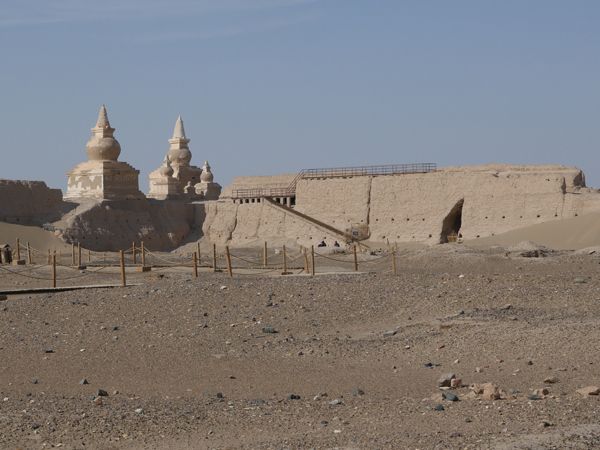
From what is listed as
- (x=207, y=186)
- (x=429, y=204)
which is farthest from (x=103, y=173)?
(x=429, y=204)

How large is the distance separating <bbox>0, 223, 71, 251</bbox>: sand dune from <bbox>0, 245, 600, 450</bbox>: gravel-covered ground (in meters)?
18.7

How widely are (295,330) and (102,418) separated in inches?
209

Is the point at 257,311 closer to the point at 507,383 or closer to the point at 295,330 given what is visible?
the point at 295,330

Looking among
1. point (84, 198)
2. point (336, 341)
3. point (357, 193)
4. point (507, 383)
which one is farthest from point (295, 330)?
point (84, 198)

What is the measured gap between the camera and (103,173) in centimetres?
4034

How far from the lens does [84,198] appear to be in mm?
40125

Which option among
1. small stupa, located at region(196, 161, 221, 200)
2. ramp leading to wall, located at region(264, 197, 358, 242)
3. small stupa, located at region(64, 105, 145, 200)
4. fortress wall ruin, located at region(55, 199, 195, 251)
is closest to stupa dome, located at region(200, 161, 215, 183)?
small stupa, located at region(196, 161, 221, 200)

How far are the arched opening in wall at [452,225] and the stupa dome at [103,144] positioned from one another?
58.6ft

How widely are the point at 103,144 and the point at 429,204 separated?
682 inches

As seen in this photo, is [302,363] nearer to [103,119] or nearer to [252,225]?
[252,225]

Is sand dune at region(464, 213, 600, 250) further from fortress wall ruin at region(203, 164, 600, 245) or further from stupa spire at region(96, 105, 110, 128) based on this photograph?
stupa spire at region(96, 105, 110, 128)

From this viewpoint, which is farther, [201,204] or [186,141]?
[186,141]

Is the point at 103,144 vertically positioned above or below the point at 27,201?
above

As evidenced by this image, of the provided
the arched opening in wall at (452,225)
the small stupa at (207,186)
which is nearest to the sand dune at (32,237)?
the arched opening in wall at (452,225)
